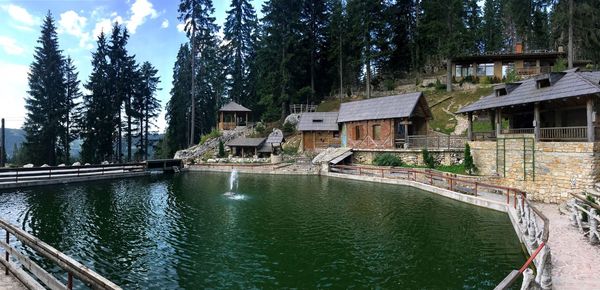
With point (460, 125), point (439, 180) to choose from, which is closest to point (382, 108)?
point (460, 125)

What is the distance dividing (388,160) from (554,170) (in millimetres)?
15312

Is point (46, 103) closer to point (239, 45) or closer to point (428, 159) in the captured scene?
point (239, 45)

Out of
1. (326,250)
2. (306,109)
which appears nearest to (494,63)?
(306,109)

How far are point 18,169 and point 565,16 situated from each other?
5739cm

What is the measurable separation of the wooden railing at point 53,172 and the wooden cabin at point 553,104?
36974mm

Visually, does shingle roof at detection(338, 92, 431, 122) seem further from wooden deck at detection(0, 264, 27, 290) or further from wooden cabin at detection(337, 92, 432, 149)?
wooden deck at detection(0, 264, 27, 290)

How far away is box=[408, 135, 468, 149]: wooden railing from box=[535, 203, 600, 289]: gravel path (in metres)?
17.8

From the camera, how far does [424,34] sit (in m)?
52.7

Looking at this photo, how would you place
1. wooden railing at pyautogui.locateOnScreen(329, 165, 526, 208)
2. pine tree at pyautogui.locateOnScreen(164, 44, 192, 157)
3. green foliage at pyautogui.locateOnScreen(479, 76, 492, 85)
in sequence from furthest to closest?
pine tree at pyautogui.locateOnScreen(164, 44, 192, 157) → green foliage at pyautogui.locateOnScreen(479, 76, 492, 85) → wooden railing at pyautogui.locateOnScreen(329, 165, 526, 208)

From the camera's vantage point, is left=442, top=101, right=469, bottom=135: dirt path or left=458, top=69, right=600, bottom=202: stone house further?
left=442, top=101, right=469, bottom=135: dirt path

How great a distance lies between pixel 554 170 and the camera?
60.8ft

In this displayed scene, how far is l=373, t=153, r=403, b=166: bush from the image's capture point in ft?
106

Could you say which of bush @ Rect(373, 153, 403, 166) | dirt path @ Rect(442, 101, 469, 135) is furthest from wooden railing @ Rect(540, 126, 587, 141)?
dirt path @ Rect(442, 101, 469, 135)

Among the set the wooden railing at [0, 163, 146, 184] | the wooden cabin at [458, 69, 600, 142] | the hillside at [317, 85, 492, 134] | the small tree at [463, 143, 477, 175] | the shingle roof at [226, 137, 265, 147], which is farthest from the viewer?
the shingle roof at [226, 137, 265, 147]
